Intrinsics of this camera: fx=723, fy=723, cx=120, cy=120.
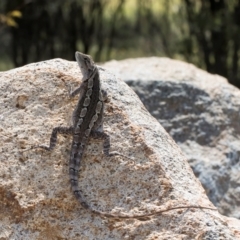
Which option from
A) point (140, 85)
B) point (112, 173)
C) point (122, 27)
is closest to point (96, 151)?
point (112, 173)

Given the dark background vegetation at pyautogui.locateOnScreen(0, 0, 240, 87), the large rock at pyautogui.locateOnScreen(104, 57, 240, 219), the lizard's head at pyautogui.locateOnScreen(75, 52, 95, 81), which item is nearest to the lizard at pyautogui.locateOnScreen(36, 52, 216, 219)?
the lizard's head at pyautogui.locateOnScreen(75, 52, 95, 81)

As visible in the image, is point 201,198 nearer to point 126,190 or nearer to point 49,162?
point 126,190

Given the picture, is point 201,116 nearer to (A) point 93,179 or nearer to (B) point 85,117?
(B) point 85,117

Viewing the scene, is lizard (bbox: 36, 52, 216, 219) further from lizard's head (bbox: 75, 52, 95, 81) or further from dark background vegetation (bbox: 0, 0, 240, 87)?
dark background vegetation (bbox: 0, 0, 240, 87)

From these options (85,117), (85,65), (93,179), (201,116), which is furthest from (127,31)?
(93,179)

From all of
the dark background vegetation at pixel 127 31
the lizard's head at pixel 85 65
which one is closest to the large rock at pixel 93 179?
the lizard's head at pixel 85 65

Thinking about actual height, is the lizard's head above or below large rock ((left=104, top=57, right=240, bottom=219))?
above
